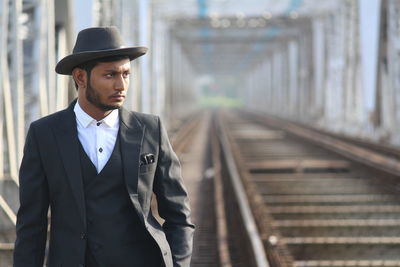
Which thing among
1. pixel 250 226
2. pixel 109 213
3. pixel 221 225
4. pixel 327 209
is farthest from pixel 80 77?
pixel 327 209

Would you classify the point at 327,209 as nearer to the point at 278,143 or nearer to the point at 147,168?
the point at 147,168

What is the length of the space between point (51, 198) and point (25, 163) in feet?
0.52

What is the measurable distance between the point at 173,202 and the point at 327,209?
6858mm

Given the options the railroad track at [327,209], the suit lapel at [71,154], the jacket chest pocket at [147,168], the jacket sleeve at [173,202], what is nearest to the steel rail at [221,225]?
the railroad track at [327,209]

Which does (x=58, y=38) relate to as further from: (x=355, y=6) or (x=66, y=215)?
(x=355, y=6)

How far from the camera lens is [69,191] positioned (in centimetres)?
240

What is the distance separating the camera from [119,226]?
2412 millimetres

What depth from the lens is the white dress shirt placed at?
2.42m

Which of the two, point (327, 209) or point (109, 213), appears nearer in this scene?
point (109, 213)

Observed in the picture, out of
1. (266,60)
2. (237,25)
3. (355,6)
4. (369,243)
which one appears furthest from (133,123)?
(266,60)

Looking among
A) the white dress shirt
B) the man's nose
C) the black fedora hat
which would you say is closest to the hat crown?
the black fedora hat

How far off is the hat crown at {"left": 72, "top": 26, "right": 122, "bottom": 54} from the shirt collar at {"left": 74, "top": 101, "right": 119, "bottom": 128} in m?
0.22

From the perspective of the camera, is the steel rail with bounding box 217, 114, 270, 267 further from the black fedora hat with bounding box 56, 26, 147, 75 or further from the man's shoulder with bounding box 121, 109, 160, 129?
the black fedora hat with bounding box 56, 26, 147, 75

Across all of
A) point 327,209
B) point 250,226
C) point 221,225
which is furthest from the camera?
point 327,209
